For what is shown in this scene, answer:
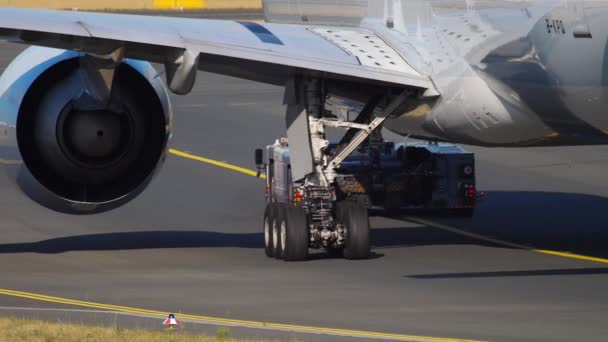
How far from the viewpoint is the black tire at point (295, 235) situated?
21938 mm

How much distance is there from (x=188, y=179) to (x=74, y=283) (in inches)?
500

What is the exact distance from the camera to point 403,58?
72.5 ft

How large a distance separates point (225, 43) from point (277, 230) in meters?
3.03

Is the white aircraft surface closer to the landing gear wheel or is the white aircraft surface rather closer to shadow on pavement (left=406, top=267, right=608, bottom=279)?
the landing gear wheel

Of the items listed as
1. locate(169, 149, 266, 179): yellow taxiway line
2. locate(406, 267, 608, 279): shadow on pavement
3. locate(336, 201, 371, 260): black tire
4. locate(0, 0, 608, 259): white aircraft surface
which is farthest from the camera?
locate(169, 149, 266, 179): yellow taxiway line

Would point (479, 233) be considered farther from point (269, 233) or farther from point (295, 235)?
point (295, 235)

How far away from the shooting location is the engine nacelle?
862 inches

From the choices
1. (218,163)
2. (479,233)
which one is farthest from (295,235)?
(218,163)

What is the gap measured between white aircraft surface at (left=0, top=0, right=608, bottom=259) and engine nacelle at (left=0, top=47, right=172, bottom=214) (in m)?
0.02

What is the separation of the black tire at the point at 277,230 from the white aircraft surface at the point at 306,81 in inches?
2.5

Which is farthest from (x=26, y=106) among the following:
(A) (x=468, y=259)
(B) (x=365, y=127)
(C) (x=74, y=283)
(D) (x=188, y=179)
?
(D) (x=188, y=179)

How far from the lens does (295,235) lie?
2194 cm

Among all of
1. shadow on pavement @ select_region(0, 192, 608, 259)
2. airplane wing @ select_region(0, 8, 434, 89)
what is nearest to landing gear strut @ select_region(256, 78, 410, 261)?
airplane wing @ select_region(0, 8, 434, 89)

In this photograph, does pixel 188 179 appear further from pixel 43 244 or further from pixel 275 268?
pixel 275 268
